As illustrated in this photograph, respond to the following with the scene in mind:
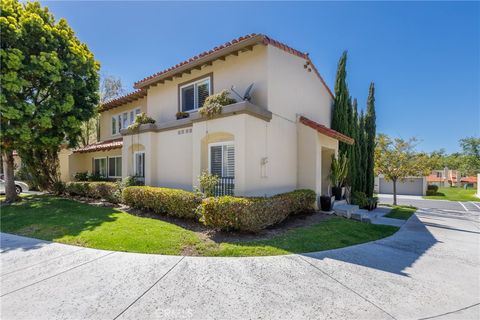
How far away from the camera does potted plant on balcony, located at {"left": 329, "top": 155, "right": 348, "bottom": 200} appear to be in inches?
520

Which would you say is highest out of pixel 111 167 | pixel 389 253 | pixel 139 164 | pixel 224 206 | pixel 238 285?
pixel 139 164

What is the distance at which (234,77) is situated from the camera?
37.4ft

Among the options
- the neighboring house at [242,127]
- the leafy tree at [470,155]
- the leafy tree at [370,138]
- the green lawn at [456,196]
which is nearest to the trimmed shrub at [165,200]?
the neighboring house at [242,127]

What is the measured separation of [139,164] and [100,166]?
811 centimetres

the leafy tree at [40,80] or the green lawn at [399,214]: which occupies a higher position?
the leafy tree at [40,80]

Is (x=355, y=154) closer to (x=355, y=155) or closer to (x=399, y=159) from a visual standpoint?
(x=355, y=155)

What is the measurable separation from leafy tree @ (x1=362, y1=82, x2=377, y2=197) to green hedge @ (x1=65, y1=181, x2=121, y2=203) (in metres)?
17.5

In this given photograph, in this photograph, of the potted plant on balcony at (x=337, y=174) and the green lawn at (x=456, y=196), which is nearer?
the potted plant on balcony at (x=337, y=174)

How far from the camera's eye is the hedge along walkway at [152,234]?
6.75 m

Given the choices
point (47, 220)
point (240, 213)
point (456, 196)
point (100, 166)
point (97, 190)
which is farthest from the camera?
point (456, 196)

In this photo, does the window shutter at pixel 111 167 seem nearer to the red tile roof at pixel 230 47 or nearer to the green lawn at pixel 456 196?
the red tile roof at pixel 230 47

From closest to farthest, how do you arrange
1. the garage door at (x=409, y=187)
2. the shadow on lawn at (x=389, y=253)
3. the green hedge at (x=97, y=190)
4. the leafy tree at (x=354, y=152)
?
the shadow on lawn at (x=389, y=253)
the green hedge at (x=97, y=190)
the leafy tree at (x=354, y=152)
the garage door at (x=409, y=187)

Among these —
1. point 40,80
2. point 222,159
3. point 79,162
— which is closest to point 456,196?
point 222,159

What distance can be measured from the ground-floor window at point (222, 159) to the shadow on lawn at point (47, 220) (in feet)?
15.7
